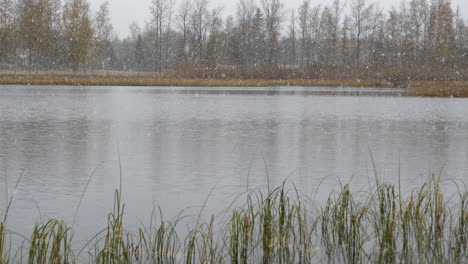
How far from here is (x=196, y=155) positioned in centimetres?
1193

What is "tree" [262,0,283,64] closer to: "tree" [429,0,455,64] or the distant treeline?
the distant treeline

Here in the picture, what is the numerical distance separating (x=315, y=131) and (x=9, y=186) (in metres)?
10.1

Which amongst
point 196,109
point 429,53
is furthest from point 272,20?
point 196,109

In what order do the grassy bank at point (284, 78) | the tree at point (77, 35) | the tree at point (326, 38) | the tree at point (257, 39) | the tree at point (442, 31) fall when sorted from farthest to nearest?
the tree at point (326, 38), the tree at point (257, 39), the tree at point (442, 31), the tree at point (77, 35), the grassy bank at point (284, 78)

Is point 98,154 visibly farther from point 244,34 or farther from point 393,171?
point 244,34

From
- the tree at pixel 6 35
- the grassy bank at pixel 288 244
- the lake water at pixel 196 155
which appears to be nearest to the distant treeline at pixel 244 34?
the tree at pixel 6 35

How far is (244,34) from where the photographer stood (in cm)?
7744

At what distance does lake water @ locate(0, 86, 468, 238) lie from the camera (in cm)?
787

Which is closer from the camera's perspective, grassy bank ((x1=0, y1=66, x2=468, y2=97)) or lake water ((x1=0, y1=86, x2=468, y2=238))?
lake water ((x1=0, y1=86, x2=468, y2=238))

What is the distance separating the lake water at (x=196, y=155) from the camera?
7.87 m

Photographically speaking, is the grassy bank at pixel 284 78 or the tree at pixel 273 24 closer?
the grassy bank at pixel 284 78

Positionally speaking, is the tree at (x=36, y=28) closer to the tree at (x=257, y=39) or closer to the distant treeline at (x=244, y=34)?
the distant treeline at (x=244, y=34)

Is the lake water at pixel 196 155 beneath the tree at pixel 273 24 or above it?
beneath

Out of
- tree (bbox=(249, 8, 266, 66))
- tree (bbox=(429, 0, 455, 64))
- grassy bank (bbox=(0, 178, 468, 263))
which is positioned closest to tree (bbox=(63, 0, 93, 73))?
tree (bbox=(249, 8, 266, 66))
